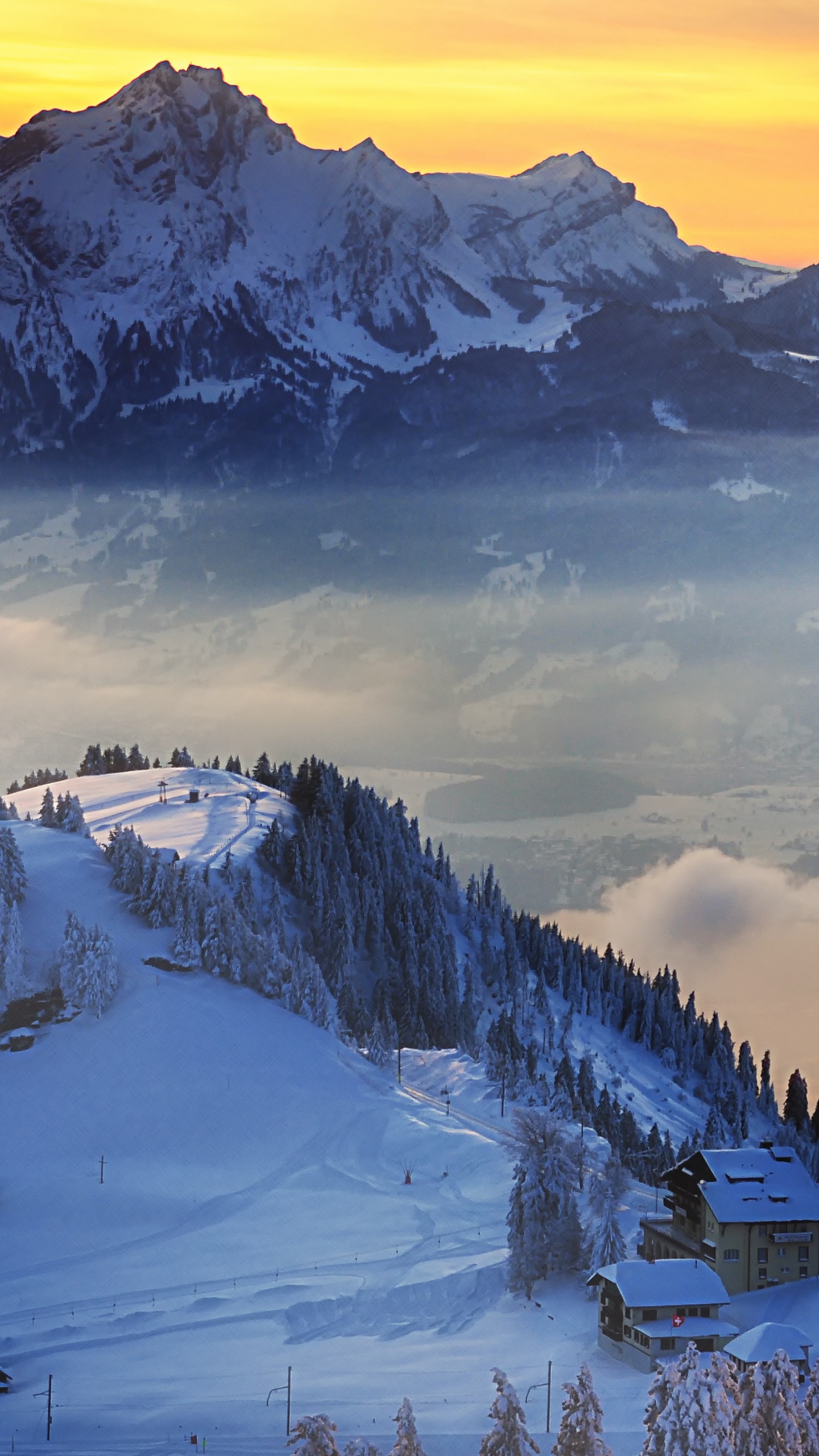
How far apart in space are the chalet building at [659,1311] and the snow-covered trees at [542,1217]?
1290 centimetres

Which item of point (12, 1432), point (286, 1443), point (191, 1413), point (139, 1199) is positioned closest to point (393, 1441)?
point (286, 1443)

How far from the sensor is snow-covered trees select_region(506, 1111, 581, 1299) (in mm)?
150875

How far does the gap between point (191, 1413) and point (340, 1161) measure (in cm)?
6998

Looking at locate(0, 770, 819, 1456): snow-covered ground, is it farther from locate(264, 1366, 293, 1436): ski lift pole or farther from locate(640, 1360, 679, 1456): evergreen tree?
locate(640, 1360, 679, 1456): evergreen tree

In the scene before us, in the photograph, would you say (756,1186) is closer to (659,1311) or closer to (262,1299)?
(659,1311)

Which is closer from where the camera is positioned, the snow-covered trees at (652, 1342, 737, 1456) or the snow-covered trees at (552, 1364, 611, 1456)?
the snow-covered trees at (652, 1342, 737, 1456)

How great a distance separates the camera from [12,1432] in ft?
422

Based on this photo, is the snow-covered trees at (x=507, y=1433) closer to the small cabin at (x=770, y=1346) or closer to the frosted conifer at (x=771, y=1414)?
the frosted conifer at (x=771, y=1414)

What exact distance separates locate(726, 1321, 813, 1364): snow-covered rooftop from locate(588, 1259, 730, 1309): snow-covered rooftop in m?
11.1

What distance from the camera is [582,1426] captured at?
332 feet

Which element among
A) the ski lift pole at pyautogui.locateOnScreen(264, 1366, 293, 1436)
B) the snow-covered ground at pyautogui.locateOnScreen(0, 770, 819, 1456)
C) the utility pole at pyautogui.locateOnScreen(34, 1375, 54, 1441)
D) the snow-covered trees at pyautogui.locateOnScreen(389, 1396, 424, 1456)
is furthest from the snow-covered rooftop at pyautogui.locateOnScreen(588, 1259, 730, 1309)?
the utility pole at pyautogui.locateOnScreen(34, 1375, 54, 1441)

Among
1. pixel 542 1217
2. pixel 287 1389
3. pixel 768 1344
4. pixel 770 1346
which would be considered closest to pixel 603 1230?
pixel 542 1217

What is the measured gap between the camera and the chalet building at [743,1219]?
144m

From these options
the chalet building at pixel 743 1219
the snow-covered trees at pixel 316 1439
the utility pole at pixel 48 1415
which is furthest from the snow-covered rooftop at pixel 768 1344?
the utility pole at pixel 48 1415
